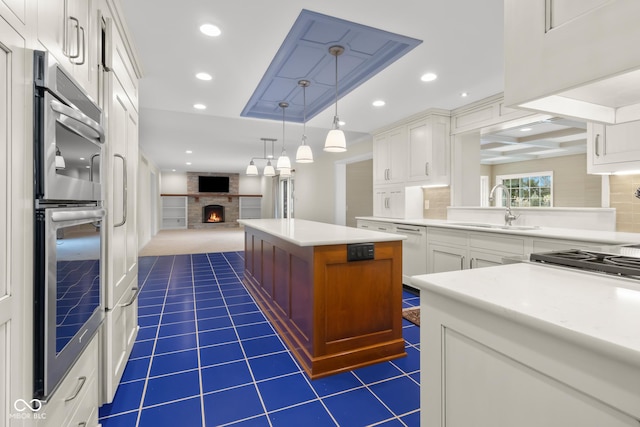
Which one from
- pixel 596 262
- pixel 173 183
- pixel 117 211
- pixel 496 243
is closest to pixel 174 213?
pixel 173 183

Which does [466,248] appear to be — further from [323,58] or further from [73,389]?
[73,389]

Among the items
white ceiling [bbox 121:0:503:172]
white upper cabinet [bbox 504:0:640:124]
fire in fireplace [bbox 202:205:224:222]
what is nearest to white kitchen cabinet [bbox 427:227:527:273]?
white ceiling [bbox 121:0:503:172]

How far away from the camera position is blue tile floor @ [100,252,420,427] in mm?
1585

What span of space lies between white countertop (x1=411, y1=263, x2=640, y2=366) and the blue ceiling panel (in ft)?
6.34

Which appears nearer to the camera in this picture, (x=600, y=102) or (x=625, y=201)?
(x=600, y=102)

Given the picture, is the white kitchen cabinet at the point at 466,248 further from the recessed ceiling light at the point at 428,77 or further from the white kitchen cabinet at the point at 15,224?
the white kitchen cabinet at the point at 15,224

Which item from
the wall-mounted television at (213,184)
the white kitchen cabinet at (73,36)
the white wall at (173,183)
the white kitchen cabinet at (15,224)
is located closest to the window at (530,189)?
the white kitchen cabinet at (73,36)

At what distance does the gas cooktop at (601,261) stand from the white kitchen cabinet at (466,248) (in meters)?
1.35

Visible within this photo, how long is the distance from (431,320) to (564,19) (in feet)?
2.87

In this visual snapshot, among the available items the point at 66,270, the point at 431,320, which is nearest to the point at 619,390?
→ the point at 431,320

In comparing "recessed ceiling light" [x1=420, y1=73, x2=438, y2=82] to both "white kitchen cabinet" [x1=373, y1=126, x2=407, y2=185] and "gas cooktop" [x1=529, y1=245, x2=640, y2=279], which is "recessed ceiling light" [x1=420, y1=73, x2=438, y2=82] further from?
"gas cooktop" [x1=529, y1=245, x2=640, y2=279]

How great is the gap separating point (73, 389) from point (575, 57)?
1870mm

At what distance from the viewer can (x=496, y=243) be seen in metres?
2.72

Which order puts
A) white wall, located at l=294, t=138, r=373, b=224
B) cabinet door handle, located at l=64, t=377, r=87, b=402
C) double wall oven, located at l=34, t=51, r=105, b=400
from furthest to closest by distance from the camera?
1. white wall, located at l=294, t=138, r=373, b=224
2. cabinet door handle, located at l=64, t=377, r=87, b=402
3. double wall oven, located at l=34, t=51, r=105, b=400
